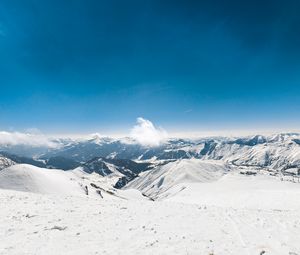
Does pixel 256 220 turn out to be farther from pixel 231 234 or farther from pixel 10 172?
pixel 10 172

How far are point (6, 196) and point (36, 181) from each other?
127 ft

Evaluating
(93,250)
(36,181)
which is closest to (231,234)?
(93,250)

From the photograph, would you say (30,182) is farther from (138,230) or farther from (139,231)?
(139,231)

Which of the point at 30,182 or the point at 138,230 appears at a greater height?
the point at 30,182

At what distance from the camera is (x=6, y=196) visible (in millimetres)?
37625

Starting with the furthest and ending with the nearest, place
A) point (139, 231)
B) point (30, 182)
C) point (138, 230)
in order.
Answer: point (30, 182), point (138, 230), point (139, 231)

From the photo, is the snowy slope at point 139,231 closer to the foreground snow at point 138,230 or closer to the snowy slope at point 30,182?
the foreground snow at point 138,230

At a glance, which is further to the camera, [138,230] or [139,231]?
[138,230]

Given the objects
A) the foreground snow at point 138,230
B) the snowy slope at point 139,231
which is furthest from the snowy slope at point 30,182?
the snowy slope at point 139,231

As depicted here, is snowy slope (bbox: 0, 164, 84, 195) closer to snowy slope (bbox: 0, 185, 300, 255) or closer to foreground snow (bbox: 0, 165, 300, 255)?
foreground snow (bbox: 0, 165, 300, 255)

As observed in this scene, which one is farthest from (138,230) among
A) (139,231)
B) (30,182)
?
(30,182)

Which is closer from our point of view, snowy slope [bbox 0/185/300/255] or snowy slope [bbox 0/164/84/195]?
snowy slope [bbox 0/185/300/255]

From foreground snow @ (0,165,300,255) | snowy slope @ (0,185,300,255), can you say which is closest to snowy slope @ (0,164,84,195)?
foreground snow @ (0,165,300,255)

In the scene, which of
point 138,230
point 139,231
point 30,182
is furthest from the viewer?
point 30,182
